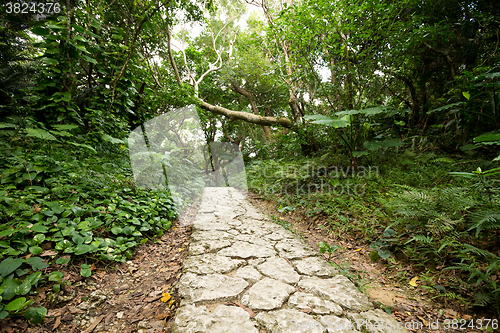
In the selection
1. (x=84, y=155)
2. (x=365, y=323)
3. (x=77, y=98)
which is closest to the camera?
(x=365, y=323)

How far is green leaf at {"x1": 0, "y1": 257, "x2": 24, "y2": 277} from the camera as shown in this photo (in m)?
1.22

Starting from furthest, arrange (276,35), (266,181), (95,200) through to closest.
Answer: (266,181)
(276,35)
(95,200)

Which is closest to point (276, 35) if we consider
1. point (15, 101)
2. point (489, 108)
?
point (489, 108)

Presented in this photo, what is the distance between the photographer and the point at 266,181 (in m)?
5.67

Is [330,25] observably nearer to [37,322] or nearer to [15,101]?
[37,322]

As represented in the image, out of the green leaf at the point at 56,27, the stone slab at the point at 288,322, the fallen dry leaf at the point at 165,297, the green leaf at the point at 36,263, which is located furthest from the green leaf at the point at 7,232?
the green leaf at the point at 56,27

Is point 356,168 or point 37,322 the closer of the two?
point 37,322

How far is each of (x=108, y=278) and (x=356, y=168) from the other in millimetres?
4325

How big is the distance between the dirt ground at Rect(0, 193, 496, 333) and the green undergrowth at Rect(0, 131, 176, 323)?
9 cm

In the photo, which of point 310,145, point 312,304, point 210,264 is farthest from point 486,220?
point 310,145

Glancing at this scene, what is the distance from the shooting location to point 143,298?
164 cm

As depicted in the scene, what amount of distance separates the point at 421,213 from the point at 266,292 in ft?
5.96

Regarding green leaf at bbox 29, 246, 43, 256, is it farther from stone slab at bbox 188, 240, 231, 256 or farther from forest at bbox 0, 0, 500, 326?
stone slab at bbox 188, 240, 231, 256

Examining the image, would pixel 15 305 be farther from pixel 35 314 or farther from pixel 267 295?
→ pixel 267 295
